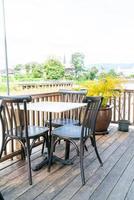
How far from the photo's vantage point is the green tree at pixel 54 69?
16.3 metres

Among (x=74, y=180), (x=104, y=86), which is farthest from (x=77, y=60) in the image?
→ (x=74, y=180)

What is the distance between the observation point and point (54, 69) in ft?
54.9

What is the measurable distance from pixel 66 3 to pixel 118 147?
10.3 m

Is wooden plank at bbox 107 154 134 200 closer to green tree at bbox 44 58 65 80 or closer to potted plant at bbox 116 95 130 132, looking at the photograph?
potted plant at bbox 116 95 130 132

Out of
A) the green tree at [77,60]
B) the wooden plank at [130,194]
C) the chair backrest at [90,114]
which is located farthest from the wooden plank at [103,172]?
the green tree at [77,60]

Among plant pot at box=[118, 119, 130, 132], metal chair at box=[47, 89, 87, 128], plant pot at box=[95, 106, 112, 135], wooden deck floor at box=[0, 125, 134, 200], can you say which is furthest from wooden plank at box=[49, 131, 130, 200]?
plant pot at box=[118, 119, 130, 132]

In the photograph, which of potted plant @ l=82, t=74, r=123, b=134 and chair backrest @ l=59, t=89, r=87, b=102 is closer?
chair backrest @ l=59, t=89, r=87, b=102

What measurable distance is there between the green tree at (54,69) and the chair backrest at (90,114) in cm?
1356

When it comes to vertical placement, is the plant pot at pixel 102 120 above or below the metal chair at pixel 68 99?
below

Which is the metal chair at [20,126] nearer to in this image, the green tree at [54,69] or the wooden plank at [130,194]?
the wooden plank at [130,194]

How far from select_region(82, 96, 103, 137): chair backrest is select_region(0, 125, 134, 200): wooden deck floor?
0.52 metres

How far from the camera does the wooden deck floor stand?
219 cm

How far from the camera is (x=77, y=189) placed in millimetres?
2309

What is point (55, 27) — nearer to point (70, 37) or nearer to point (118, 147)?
point (70, 37)
